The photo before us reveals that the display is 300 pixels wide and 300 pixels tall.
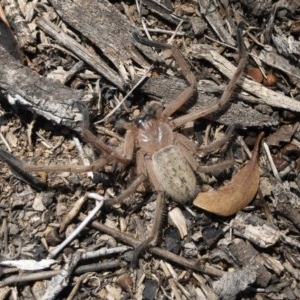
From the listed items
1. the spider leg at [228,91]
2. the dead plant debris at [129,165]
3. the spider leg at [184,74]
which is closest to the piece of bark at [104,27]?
the dead plant debris at [129,165]

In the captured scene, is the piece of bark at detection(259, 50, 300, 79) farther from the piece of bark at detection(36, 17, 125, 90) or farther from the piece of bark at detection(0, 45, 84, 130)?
the piece of bark at detection(0, 45, 84, 130)

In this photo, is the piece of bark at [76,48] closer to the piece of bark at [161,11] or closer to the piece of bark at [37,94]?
the piece of bark at [37,94]

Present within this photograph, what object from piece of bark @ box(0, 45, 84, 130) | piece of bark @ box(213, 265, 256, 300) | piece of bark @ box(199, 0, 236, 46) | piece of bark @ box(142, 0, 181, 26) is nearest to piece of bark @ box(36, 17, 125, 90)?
piece of bark @ box(0, 45, 84, 130)

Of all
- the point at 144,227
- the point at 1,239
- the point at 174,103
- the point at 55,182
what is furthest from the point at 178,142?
the point at 1,239

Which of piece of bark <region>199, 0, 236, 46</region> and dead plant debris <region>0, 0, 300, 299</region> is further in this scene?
piece of bark <region>199, 0, 236, 46</region>

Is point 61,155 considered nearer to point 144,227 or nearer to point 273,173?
point 144,227

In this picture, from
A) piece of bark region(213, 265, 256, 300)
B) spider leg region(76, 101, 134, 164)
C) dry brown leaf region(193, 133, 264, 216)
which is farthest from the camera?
dry brown leaf region(193, 133, 264, 216)

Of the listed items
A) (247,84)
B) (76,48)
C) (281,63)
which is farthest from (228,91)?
(76,48)
